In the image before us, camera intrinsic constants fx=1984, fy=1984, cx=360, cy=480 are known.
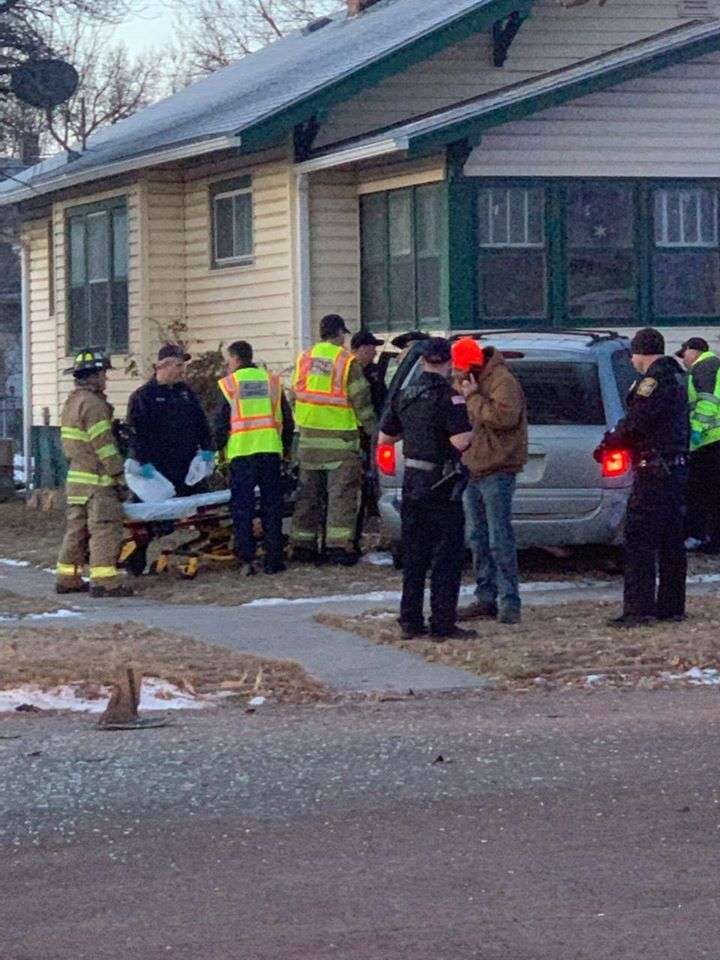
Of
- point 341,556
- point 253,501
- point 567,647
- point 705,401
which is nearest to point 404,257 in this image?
point 705,401

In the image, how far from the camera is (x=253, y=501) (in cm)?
1547

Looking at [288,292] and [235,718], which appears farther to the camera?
[288,292]

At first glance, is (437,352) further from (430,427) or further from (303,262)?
(303,262)

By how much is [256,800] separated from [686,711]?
9.24 feet

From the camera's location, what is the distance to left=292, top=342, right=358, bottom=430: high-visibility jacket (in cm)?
1573

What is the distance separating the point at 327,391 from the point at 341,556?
1.33m

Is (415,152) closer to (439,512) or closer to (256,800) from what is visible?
(439,512)

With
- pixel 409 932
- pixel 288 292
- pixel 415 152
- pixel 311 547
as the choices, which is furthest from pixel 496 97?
pixel 409 932

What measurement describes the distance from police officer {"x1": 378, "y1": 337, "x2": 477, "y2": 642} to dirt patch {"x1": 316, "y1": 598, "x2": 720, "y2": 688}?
9.1 inches

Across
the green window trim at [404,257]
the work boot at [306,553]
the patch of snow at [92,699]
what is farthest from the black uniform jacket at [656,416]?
the green window trim at [404,257]

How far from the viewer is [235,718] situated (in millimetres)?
9664

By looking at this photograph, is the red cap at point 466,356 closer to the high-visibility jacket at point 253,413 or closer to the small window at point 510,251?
the high-visibility jacket at point 253,413

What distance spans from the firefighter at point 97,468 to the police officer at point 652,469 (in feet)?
13.6

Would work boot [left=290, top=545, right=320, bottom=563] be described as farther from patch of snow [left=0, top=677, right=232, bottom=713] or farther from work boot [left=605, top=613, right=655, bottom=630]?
patch of snow [left=0, top=677, right=232, bottom=713]
